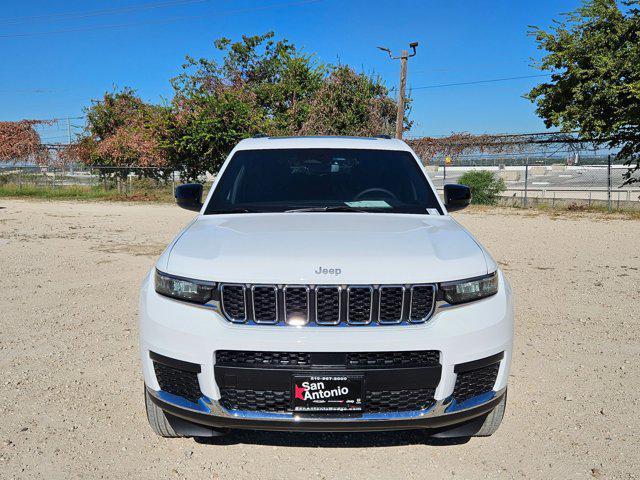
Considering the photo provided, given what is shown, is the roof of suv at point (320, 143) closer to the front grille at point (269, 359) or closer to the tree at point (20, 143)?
the front grille at point (269, 359)

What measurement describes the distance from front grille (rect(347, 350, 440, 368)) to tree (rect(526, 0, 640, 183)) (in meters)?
14.6

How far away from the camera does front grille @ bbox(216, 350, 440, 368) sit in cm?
246

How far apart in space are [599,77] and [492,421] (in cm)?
1537

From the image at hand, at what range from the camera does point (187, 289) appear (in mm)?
2609

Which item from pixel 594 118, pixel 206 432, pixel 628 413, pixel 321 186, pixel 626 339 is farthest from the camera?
pixel 594 118

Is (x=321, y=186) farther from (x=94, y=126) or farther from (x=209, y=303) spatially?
(x=94, y=126)

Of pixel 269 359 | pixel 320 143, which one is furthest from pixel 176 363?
pixel 320 143

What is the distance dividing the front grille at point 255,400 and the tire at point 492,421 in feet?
3.96

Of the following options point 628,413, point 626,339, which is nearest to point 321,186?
point 628,413

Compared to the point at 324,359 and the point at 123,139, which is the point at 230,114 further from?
the point at 324,359

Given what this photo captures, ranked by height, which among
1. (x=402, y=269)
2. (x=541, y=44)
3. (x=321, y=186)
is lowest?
(x=402, y=269)

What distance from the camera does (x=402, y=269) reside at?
8.34 feet

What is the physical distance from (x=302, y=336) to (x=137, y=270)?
6227 millimetres

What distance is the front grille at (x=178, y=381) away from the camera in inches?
100
